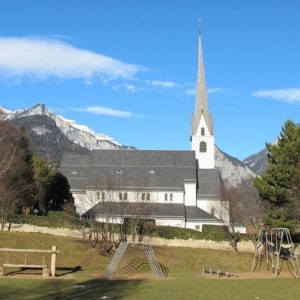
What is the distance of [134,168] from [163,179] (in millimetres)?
4732

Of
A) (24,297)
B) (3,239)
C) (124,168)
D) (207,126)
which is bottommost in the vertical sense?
(24,297)

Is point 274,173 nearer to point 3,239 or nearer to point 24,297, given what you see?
point 3,239

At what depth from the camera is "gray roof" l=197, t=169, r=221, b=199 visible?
6732 centimetres

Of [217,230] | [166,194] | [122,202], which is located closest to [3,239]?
[122,202]

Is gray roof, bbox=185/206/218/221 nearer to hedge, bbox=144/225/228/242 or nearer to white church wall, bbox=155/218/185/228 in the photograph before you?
white church wall, bbox=155/218/185/228

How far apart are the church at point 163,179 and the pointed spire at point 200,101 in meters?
2.27

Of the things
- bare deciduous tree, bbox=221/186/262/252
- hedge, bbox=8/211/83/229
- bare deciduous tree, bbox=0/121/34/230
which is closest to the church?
bare deciduous tree, bbox=221/186/262/252

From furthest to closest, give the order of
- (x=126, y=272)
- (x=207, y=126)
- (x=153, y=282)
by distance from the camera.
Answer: (x=207, y=126) < (x=126, y=272) < (x=153, y=282)

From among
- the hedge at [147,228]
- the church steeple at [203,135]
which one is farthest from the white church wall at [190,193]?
the hedge at [147,228]

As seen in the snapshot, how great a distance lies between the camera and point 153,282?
85.6ft

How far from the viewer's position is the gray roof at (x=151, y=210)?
154 feet

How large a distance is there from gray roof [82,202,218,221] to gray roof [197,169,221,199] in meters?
2.62

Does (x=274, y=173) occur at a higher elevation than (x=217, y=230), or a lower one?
higher

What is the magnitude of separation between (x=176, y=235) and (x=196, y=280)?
61.3 ft
